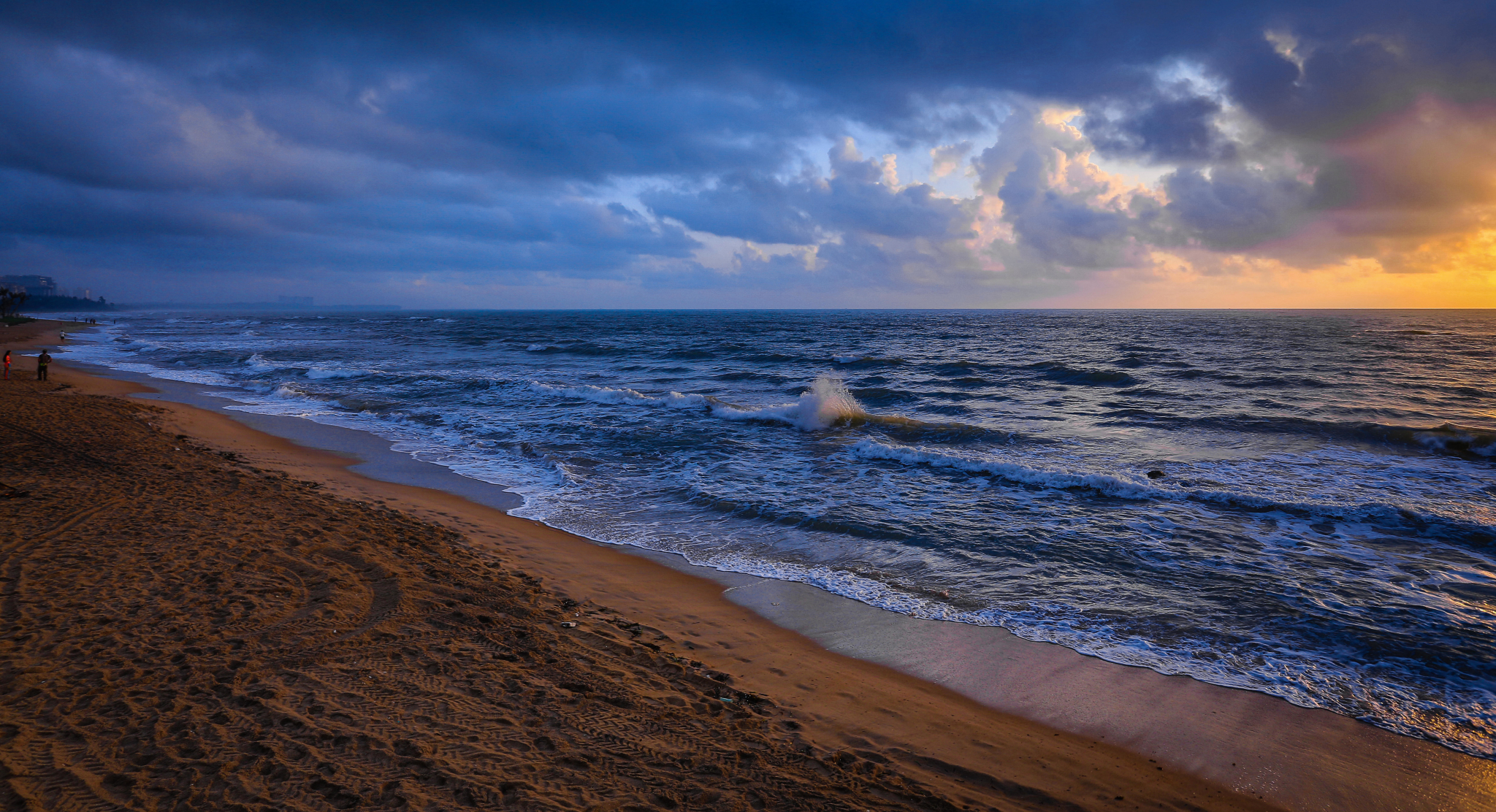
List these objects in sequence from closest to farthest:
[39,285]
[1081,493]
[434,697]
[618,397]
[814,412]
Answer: [434,697]
[1081,493]
[814,412]
[618,397]
[39,285]

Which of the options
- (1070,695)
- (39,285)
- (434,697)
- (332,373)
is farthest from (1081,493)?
(39,285)

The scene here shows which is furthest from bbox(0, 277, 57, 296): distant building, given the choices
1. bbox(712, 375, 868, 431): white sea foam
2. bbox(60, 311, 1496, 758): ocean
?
bbox(712, 375, 868, 431): white sea foam

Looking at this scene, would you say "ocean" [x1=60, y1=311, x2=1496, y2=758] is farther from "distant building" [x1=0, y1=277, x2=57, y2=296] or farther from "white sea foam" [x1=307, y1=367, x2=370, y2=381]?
"distant building" [x1=0, y1=277, x2=57, y2=296]

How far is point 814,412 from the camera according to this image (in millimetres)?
18219

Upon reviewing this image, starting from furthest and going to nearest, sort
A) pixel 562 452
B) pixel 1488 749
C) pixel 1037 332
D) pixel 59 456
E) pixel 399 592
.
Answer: pixel 1037 332
pixel 562 452
pixel 59 456
pixel 399 592
pixel 1488 749

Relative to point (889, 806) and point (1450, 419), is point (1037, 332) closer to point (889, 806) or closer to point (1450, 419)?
point (1450, 419)

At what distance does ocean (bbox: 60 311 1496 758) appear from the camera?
655 centimetres

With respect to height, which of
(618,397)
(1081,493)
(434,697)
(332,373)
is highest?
(332,373)

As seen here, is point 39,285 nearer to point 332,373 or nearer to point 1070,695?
point 332,373

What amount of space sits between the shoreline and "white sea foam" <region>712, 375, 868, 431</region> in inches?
396

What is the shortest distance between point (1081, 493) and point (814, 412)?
804 cm

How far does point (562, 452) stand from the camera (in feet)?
Result: 49.6

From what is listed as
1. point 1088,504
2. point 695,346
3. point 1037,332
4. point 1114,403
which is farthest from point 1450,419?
point 1037,332

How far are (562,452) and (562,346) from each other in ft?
126
